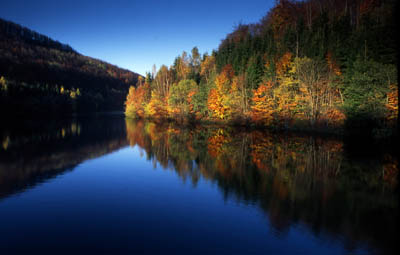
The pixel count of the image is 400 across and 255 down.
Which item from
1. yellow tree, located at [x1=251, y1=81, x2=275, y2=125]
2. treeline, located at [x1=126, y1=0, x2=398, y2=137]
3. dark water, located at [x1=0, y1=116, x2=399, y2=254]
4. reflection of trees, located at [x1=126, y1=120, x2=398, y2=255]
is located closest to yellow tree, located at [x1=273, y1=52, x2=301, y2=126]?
treeline, located at [x1=126, y1=0, x2=398, y2=137]

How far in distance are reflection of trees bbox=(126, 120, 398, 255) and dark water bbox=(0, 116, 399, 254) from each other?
0.18ft

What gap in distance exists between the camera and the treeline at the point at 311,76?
26.1 metres

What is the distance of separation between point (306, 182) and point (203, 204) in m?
6.36

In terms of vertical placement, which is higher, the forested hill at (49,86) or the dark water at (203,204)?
the forested hill at (49,86)

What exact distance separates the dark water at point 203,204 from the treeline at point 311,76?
7984 millimetres

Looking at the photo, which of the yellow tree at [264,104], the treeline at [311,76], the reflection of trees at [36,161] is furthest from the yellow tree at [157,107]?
the reflection of trees at [36,161]

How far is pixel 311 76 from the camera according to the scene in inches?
1325

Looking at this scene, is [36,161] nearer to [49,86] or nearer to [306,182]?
[306,182]

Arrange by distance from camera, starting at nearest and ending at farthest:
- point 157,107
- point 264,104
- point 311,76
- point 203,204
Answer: point 203,204, point 311,76, point 264,104, point 157,107

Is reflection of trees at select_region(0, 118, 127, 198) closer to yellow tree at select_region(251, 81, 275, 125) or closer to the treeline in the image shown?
yellow tree at select_region(251, 81, 275, 125)

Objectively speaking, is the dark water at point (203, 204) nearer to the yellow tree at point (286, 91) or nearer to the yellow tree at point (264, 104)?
the yellow tree at point (286, 91)

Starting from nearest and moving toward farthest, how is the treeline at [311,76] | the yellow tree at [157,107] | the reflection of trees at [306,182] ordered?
the reflection of trees at [306,182]
the treeline at [311,76]
the yellow tree at [157,107]

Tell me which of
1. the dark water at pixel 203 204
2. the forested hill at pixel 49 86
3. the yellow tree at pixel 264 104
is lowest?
the dark water at pixel 203 204

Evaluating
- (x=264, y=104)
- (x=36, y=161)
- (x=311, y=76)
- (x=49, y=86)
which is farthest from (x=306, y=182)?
(x=49, y=86)
